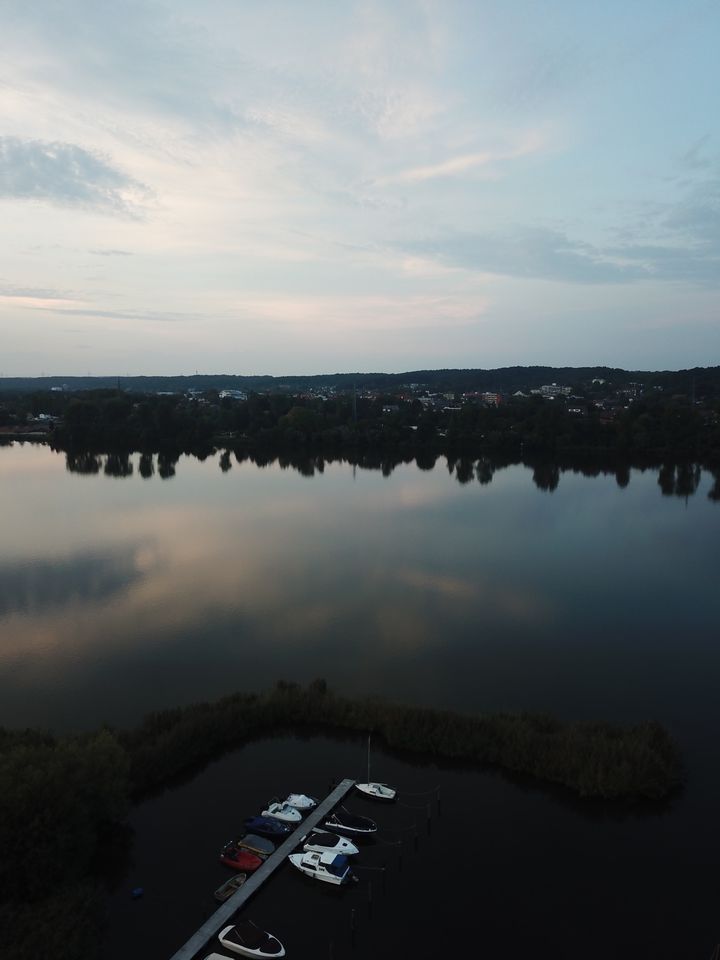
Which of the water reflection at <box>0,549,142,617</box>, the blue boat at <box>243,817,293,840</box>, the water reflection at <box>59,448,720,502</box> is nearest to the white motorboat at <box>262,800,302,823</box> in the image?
the blue boat at <box>243,817,293,840</box>

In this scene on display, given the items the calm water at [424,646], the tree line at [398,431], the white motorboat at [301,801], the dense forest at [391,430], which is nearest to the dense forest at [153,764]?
the calm water at [424,646]

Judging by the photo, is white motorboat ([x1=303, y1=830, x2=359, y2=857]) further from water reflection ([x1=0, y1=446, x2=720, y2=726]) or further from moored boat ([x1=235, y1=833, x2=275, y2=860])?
water reflection ([x1=0, y1=446, x2=720, y2=726])

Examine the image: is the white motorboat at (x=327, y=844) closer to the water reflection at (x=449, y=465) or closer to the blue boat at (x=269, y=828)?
the blue boat at (x=269, y=828)

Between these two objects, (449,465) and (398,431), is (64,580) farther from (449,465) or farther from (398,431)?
(398,431)

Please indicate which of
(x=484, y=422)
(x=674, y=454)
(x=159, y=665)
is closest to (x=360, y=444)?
(x=484, y=422)

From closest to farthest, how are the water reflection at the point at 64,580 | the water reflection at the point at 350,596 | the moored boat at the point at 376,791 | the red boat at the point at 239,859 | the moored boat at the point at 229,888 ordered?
the moored boat at the point at 229,888, the red boat at the point at 239,859, the moored boat at the point at 376,791, the water reflection at the point at 350,596, the water reflection at the point at 64,580

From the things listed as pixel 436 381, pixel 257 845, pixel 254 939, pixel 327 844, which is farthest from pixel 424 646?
pixel 436 381

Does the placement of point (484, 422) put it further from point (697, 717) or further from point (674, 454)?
point (697, 717)
